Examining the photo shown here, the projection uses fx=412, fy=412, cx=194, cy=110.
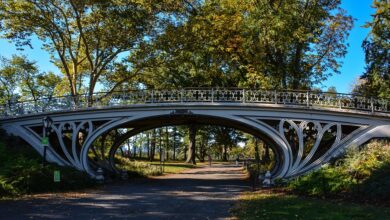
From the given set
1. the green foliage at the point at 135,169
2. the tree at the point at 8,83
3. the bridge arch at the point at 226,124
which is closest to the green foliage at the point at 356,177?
the bridge arch at the point at 226,124

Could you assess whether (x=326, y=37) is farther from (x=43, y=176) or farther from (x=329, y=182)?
(x=43, y=176)

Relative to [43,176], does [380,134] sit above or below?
above

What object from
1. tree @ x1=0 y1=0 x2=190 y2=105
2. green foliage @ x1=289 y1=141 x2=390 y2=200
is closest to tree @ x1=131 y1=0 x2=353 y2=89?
tree @ x1=0 y1=0 x2=190 y2=105

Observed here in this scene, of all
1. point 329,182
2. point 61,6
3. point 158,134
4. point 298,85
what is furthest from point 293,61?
point 158,134

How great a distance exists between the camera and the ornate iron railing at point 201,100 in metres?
21.3

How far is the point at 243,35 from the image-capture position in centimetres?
2555

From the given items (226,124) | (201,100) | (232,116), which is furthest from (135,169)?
(232,116)

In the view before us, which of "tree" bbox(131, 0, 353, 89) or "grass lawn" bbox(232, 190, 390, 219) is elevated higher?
"tree" bbox(131, 0, 353, 89)

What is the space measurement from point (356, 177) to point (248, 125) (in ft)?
23.5

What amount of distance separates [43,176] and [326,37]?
18.9 m

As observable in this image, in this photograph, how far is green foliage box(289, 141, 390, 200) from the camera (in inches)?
542

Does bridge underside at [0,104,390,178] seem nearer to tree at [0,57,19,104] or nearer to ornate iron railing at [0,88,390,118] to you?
ornate iron railing at [0,88,390,118]

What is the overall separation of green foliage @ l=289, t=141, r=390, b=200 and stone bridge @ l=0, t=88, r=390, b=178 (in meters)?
1.83

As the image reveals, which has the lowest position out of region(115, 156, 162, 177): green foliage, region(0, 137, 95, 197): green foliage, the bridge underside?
region(115, 156, 162, 177): green foliage
